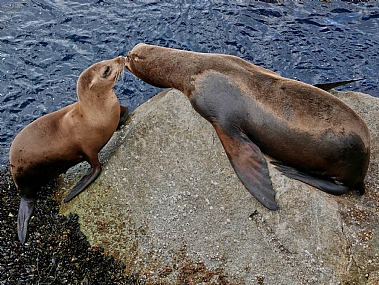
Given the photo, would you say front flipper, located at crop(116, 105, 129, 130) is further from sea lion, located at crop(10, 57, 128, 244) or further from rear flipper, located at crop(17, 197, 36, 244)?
rear flipper, located at crop(17, 197, 36, 244)

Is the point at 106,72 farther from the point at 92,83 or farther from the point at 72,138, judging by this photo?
the point at 72,138

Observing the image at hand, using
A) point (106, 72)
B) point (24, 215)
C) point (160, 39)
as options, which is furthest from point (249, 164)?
point (160, 39)

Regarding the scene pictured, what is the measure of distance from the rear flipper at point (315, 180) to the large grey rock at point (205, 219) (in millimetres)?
84

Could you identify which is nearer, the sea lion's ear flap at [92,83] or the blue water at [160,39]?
the sea lion's ear flap at [92,83]

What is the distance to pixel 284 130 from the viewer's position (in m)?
5.66

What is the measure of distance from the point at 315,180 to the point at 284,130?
0.63 metres

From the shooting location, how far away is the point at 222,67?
613cm

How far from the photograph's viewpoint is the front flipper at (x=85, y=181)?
5793 mm

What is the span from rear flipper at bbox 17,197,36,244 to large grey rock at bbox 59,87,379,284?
415 mm

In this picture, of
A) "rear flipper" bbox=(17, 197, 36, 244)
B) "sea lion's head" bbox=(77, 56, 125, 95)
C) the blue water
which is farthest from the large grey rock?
the blue water

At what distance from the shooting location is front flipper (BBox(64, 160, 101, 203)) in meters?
5.79

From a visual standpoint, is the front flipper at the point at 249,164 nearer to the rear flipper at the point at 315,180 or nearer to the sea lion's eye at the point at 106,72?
the rear flipper at the point at 315,180

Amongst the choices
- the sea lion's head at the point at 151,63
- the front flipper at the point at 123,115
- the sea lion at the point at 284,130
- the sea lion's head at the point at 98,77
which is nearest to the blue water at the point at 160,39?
the sea lion's head at the point at 151,63

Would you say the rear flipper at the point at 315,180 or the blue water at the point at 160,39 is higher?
the rear flipper at the point at 315,180
